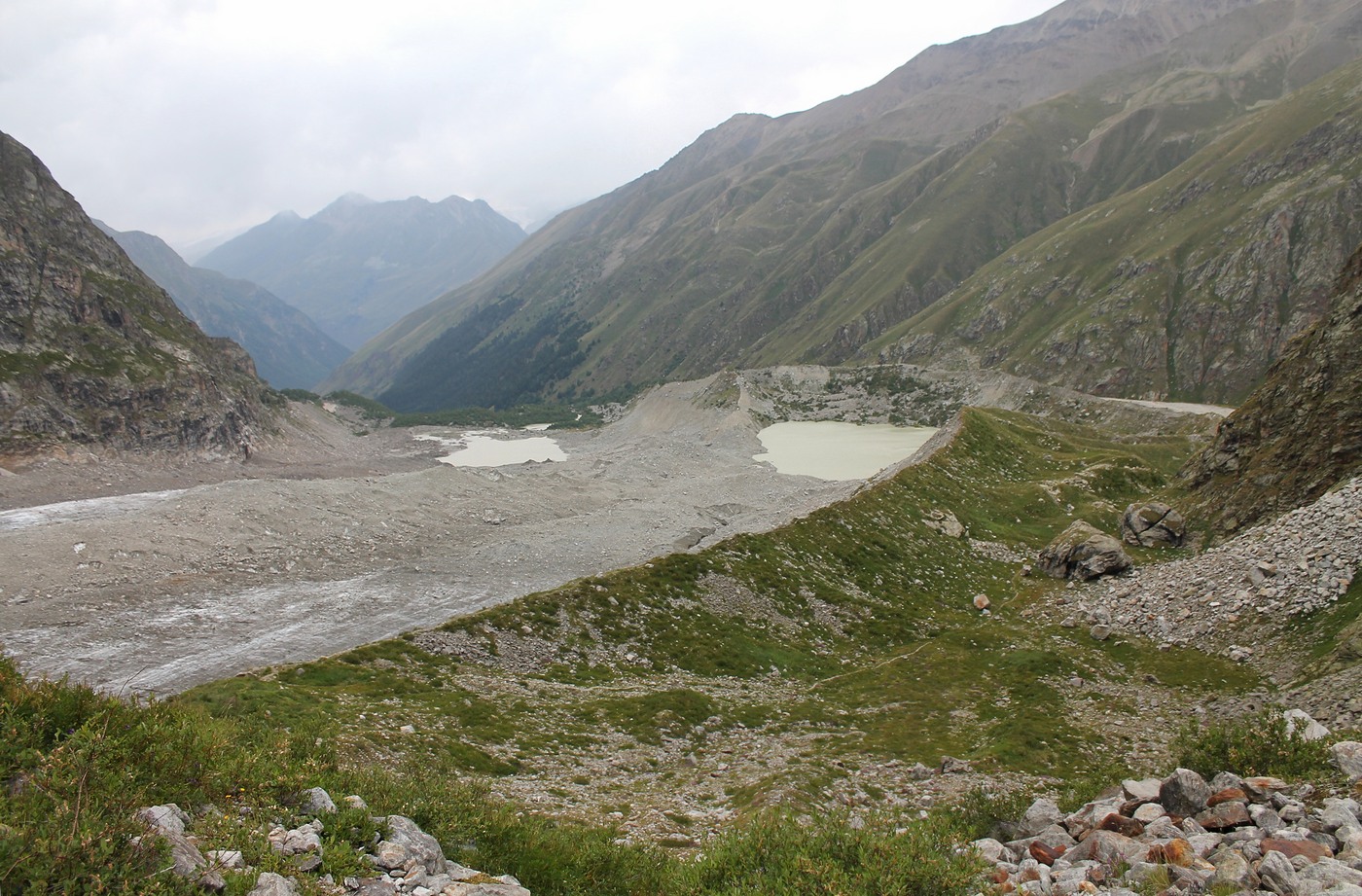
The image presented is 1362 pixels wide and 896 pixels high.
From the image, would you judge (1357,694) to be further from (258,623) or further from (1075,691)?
(258,623)

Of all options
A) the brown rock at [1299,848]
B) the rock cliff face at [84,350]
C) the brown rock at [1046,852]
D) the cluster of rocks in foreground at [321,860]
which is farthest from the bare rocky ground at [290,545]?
the brown rock at [1299,848]

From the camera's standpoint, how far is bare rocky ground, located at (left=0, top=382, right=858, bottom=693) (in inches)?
1843

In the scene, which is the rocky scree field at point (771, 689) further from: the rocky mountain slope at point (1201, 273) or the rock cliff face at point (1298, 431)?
the rocky mountain slope at point (1201, 273)

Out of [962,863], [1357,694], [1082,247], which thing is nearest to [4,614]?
[962,863]

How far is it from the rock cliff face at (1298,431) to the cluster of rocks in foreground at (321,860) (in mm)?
44634

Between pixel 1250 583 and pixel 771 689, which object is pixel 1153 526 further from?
pixel 771 689

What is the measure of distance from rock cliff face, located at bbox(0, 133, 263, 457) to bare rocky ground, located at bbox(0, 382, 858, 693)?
24.3 ft

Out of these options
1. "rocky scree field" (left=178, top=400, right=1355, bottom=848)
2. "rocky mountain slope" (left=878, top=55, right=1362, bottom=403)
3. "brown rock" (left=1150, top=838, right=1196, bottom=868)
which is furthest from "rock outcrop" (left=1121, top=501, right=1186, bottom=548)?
"rocky mountain slope" (left=878, top=55, right=1362, bottom=403)

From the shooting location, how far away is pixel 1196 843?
12180mm

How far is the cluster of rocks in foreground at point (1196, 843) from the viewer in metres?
10.5

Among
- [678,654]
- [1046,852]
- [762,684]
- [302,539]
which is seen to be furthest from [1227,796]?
[302,539]

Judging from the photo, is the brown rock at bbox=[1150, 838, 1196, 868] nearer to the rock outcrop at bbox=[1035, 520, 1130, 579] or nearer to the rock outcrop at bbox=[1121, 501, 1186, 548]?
the rock outcrop at bbox=[1035, 520, 1130, 579]

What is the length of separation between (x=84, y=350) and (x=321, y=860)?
478ft

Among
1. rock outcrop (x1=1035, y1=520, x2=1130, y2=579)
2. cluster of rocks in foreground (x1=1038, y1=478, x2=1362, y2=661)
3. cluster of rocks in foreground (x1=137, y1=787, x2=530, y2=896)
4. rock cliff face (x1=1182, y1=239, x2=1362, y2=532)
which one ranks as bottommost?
rock outcrop (x1=1035, y1=520, x2=1130, y2=579)
